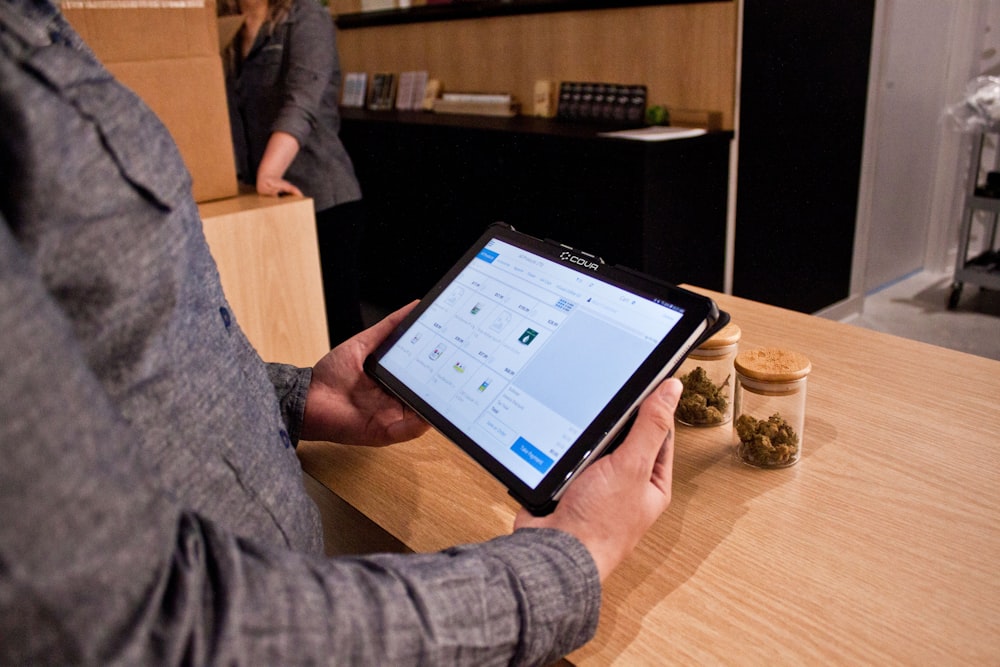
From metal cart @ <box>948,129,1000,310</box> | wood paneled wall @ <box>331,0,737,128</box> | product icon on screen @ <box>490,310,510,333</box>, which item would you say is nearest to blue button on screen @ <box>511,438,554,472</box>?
product icon on screen @ <box>490,310,510,333</box>

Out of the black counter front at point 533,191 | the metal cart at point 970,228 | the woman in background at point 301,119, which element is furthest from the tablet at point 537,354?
the metal cart at point 970,228

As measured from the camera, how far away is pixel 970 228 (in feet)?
11.2

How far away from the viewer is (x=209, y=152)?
1669 mm

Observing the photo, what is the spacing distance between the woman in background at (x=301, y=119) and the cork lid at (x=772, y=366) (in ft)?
4.60

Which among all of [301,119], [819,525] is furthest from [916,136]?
[819,525]

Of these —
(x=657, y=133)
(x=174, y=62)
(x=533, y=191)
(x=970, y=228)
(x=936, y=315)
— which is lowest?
(x=936, y=315)

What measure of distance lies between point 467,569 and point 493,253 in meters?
0.40

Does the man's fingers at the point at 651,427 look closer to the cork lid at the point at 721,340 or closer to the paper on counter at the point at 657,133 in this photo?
the cork lid at the point at 721,340

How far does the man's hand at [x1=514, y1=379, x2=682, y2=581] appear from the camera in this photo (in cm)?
64

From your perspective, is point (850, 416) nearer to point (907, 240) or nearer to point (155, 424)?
point (155, 424)

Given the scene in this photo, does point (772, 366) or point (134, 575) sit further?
point (772, 366)

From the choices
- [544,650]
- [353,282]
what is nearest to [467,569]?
[544,650]

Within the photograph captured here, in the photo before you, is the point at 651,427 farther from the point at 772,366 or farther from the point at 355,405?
the point at 355,405

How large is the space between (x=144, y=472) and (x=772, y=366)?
62cm
